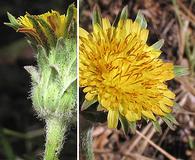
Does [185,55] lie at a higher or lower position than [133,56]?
higher

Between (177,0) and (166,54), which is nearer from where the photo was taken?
(166,54)

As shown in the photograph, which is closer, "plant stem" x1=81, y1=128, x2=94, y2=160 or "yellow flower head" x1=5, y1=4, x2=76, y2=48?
"yellow flower head" x1=5, y1=4, x2=76, y2=48

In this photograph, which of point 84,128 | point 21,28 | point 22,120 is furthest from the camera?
point 22,120

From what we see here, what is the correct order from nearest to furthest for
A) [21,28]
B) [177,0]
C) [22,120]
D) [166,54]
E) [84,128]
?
[21,28], [84,128], [166,54], [177,0], [22,120]

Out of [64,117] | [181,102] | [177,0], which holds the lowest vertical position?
[64,117]

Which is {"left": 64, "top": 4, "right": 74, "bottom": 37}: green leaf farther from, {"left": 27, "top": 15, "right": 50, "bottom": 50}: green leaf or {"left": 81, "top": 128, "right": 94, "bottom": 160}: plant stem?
{"left": 81, "top": 128, "right": 94, "bottom": 160}: plant stem

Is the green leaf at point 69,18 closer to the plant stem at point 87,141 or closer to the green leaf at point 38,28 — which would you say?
the green leaf at point 38,28

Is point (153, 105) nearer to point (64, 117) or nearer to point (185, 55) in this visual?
point (64, 117)

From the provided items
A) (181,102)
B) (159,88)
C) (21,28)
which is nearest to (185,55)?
(181,102)

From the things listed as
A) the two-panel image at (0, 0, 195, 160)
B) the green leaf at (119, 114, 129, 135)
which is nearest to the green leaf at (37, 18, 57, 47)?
the two-panel image at (0, 0, 195, 160)
